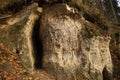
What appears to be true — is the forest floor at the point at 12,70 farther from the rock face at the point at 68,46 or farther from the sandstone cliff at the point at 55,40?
the rock face at the point at 68,46

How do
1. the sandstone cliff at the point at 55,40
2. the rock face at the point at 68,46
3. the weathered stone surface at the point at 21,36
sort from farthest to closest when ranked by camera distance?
1. the rock face at the point at 68,46
2. the sandstone cliff at the point at 55,40
3. the weathered stone surface at the point at 21,36

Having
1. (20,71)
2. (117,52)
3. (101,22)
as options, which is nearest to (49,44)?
(20,71)

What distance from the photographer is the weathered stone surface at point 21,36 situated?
13.2 m

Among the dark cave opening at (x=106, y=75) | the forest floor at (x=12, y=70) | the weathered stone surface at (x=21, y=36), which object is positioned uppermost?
the weathered stone surface at (x=21, y=36)

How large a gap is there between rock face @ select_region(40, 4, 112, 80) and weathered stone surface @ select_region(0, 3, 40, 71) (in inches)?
34.6

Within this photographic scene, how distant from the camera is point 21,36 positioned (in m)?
13.4

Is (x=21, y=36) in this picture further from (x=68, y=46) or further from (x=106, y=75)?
(x=106, y=75)

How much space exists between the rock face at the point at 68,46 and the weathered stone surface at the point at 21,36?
2.88 ft

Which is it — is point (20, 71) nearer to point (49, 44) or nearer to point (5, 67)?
point (5, 67)

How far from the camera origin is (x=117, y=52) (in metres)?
19.1

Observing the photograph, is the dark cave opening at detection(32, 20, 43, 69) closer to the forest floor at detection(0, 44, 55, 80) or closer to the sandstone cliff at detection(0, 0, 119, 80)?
the sandstone cliff at detection(0, 0, 119, 80)

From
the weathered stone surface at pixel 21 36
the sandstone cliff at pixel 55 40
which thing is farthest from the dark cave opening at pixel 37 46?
the weathered stone surface at pixel 21 36

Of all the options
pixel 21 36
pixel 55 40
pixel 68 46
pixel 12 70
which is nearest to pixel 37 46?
pixel 55 40

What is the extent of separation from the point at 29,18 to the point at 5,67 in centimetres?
377
